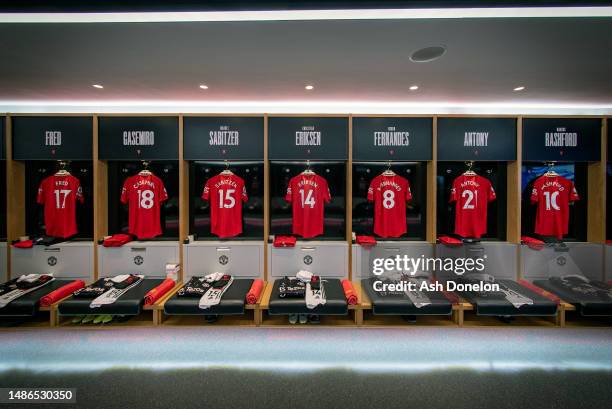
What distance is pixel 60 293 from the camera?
91.9 inches

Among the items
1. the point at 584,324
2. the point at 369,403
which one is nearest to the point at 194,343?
the point at 369,403

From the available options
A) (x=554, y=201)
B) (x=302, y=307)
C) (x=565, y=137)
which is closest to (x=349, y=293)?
(x=302, y=307)

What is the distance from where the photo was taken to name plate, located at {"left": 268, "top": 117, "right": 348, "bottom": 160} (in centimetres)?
277

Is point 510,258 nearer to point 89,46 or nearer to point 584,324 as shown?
point 584,324

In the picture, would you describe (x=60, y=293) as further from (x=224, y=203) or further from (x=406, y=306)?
(x=406, y=306)

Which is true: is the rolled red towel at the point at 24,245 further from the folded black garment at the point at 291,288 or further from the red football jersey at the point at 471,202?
the red football jersey at the point at 471,202

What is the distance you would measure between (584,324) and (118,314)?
4.30 m

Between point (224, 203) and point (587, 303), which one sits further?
point (224, 203)

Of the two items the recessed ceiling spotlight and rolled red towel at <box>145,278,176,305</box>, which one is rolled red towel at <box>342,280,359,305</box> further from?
the recessed ceiling spotlight

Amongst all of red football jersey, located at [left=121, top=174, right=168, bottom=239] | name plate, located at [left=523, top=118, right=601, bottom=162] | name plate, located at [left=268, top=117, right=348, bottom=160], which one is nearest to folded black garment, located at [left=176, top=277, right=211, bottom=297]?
red football jersey, located at [left=121, top=174, right=168, bottom=239]

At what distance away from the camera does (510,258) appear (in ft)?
9.11

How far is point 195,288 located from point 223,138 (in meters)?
1.63

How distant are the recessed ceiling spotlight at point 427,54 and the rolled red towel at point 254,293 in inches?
94.6

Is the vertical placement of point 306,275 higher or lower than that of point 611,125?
lower
